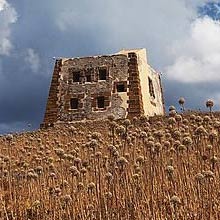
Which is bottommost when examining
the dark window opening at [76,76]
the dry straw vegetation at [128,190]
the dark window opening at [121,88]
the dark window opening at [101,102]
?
the dry straw vegetation at [128,190]

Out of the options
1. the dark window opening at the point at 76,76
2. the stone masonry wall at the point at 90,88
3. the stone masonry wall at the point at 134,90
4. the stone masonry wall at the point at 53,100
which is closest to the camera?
the stone masonry wall at the point at 134,90

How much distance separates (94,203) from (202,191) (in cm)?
173

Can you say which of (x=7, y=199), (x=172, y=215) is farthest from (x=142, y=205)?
(x=7, y=199)

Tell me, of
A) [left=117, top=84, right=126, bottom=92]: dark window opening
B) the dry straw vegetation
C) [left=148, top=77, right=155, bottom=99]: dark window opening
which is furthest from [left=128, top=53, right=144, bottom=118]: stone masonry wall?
the dry straw vegetation

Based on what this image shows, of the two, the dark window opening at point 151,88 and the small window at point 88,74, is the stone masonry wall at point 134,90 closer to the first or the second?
the small window at point 88,74

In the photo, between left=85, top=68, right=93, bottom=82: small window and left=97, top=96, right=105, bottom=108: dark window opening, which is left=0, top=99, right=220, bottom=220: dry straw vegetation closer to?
left=97, top=96, right=105, bottom=108: dark window opening

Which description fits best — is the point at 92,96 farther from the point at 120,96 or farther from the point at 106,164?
the point at 106,164

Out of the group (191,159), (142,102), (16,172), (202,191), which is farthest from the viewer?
(142,102)

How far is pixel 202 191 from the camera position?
6305 mm

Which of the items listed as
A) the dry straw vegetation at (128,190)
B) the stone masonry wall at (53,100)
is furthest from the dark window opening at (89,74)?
the dry straw vegetation at (128,190)

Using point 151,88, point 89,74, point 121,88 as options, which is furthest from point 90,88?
point 151,88

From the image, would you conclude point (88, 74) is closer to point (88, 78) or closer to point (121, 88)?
point (88, 78)

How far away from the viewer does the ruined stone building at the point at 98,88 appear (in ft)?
104

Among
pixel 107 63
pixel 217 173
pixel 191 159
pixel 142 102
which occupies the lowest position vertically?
pixel 217 173
